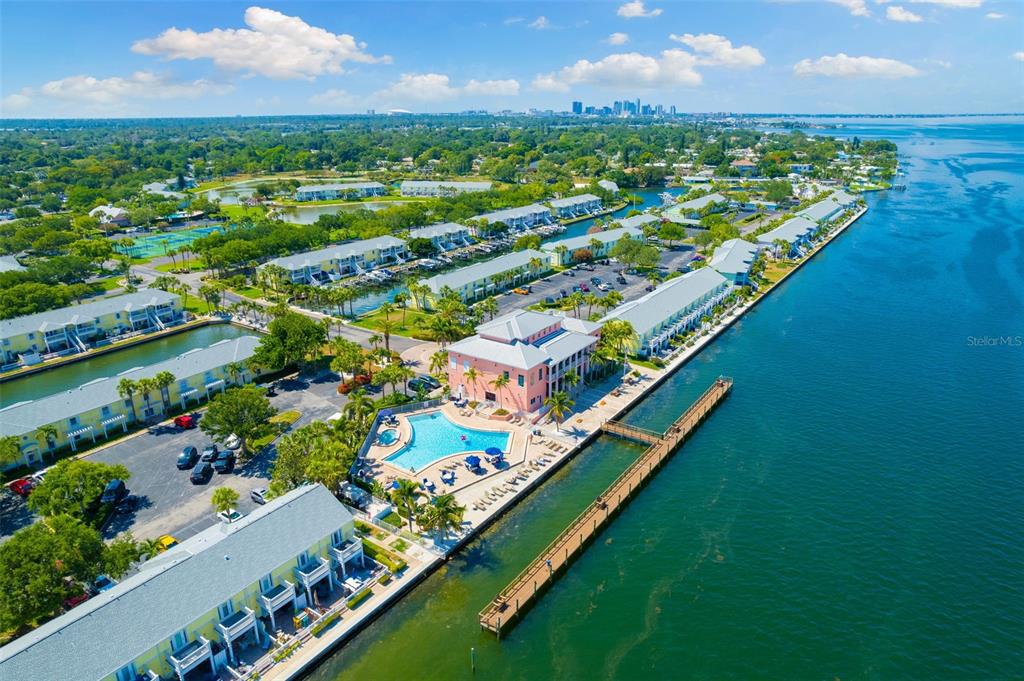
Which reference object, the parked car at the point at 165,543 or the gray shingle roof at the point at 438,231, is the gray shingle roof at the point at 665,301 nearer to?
the parked car at the point at 165,543

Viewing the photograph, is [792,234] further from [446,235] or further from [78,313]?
[78,313]

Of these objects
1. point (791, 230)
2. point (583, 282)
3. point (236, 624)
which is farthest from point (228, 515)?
point (791, 230)

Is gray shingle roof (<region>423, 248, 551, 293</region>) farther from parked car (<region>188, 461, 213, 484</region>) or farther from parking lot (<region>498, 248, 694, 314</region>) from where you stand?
parked car (<region>188, 461, 213, 484</region>)

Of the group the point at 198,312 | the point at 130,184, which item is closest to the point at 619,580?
the point at 198,312

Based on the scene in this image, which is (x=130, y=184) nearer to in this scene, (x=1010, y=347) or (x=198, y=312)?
(x=198, y=312)

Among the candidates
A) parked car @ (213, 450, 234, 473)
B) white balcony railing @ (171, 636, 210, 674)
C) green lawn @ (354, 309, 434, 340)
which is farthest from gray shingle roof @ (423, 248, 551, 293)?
white balcony railing @ (171, 636, 210, 674)
